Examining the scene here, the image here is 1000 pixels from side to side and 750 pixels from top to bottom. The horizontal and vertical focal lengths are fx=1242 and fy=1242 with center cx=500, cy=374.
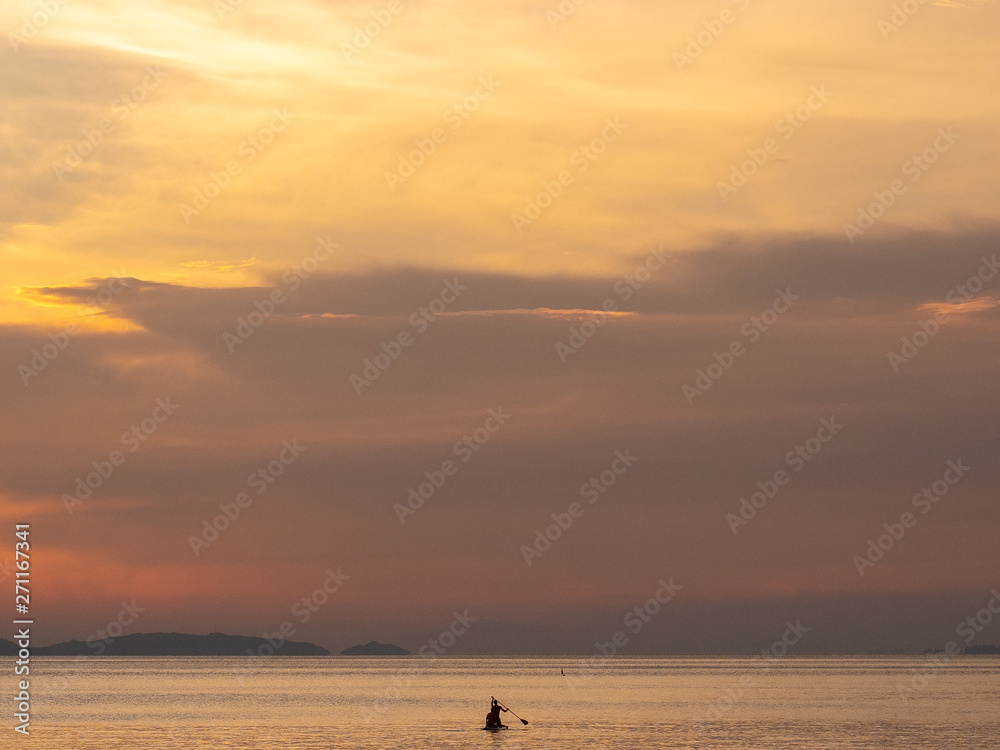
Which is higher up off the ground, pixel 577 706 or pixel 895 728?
pixel 577 706

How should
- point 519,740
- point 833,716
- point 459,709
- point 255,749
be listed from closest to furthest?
point 255,749, point 519,740, point 833,716, point 459,709

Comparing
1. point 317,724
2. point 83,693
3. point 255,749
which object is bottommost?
point 255,749

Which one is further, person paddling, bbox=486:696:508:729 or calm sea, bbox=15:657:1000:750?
person paddling, bbox=486:696:508:729

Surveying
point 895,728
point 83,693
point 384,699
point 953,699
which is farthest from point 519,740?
point 83,693

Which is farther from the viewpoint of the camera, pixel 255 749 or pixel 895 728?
pixel 895 728

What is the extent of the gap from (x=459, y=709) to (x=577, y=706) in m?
14.0

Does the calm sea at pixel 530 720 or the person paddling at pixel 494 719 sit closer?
the calm sea at pixel 530 720

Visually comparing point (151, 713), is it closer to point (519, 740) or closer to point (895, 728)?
point (519, 740)

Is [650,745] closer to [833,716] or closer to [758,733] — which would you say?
[758,733]

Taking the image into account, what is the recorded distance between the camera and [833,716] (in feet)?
407

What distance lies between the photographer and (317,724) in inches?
4424

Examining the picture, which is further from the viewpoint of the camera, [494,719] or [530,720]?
[530,720]

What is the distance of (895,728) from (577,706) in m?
43.7

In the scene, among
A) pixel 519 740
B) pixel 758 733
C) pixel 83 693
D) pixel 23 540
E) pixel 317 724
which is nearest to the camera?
pixel 23 540
